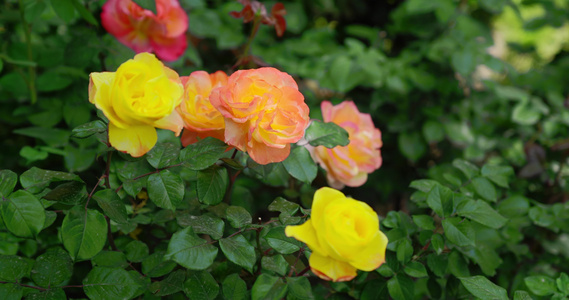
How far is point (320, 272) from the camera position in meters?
0.56

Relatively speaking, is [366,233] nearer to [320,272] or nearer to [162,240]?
[320,272]

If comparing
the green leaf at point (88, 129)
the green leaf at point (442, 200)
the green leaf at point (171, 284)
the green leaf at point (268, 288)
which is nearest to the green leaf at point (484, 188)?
the green leaf at point (442, 200)

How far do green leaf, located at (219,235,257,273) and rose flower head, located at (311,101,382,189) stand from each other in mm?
288

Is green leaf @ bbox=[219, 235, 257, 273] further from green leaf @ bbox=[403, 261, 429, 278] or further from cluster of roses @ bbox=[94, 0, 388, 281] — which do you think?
green leaf @ bbox=[403, 261, 429, 278]

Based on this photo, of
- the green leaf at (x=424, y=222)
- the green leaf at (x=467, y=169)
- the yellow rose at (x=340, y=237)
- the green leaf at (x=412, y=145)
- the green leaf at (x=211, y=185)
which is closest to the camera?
A: the yellow rose at (x=340, y=237)

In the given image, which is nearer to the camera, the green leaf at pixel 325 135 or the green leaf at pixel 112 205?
the green leaf at pixel 112 205

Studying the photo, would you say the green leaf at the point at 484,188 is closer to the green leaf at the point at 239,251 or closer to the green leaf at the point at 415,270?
the green leaf at the point at 415,270

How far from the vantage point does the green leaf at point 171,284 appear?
0.63 metres

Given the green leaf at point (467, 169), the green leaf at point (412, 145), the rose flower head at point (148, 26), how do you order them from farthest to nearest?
the green leaf at point (412, 145)
the rose flower head at point (148, 26)
the green leaf at point (467, 169)

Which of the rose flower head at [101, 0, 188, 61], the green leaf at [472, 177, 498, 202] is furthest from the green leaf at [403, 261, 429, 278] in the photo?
the rose flower head at [101, 0, 188, 61]

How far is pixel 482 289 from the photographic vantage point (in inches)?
25.3

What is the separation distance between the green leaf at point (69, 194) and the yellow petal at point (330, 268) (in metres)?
0.33

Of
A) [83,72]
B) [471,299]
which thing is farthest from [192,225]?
[83,72]

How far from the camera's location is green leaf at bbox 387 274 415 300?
71 centimetres
